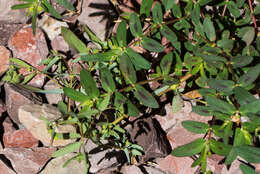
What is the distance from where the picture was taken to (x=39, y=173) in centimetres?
294

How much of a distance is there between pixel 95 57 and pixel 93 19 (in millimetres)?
1111

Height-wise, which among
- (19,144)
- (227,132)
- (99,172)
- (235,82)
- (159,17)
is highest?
(159,17)

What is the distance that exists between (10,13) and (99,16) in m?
0.87

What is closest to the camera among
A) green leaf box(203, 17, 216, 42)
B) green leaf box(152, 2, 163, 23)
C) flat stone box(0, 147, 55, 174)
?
green leaf box(203, 17, 216, 42)

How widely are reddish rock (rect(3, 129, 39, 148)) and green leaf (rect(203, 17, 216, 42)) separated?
173 cm

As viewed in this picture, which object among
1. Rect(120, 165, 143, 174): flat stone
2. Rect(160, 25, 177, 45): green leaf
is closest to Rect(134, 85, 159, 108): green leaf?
Rect(160, 25, 177, 45): green leaf

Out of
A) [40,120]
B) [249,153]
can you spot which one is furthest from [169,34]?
[40,120]

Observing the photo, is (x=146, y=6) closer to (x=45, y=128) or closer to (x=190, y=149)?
(x=190, y=149)

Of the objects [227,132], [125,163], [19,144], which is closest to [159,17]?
[227,132]

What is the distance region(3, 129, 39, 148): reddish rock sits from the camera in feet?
9.85

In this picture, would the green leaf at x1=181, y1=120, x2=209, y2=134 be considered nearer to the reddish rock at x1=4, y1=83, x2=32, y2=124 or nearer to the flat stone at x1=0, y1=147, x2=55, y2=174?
the flat stone at x1=0, y1=147, x2=55, y2=174

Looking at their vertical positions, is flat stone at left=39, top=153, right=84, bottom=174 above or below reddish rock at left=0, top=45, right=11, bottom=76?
below

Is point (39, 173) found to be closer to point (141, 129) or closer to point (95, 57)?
point (141, 129)

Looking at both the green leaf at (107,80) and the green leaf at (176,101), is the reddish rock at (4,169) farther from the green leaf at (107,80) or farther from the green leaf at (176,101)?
the green leaf at (176,101)
